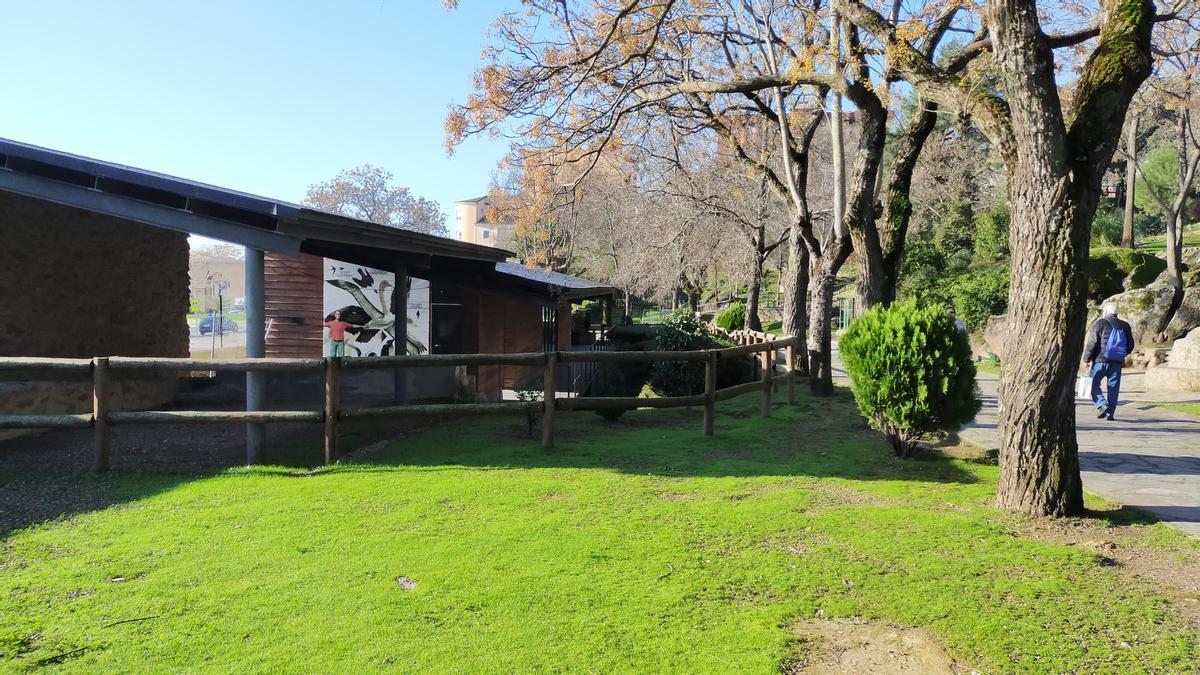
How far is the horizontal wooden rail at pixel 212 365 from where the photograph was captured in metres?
7.46

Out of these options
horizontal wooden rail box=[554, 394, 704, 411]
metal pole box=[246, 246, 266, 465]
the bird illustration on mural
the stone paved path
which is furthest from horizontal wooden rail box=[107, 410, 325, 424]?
the bird illustration on mural

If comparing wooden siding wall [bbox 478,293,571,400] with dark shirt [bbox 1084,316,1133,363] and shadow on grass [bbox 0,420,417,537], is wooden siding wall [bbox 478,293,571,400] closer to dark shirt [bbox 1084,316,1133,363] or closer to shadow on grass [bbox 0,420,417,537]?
shadow on grass [bbox 0,420,417,537]

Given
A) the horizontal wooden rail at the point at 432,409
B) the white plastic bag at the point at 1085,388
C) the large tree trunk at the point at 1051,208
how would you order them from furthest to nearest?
the white plastic bag at the point at 1085,388 → the horizontal wooden rail at the point at 432,409 → the large tree trunk at the point at 1051,208

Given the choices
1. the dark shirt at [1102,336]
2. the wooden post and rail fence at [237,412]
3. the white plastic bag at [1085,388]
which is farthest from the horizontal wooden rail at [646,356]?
the dark shirt at [1102,336]

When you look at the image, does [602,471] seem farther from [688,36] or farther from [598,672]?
[688,36]

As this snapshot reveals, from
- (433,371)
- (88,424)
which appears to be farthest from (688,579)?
Answer: (433,371)

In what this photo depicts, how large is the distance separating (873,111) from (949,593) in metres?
8.29

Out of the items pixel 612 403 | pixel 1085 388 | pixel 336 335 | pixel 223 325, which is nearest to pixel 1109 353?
pixel 1085 388

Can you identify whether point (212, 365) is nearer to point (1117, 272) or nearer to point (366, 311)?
point (366, 311)

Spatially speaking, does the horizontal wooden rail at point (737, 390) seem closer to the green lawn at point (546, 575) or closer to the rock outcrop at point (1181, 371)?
the green lawn at point (546, 575)

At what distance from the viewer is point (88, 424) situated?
756 cm

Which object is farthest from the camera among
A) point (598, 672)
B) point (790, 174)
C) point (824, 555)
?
point (790, 174)

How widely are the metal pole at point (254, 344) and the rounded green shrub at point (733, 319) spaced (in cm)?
2867

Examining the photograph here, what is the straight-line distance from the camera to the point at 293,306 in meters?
17.7
